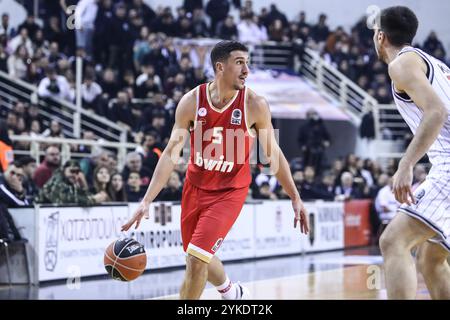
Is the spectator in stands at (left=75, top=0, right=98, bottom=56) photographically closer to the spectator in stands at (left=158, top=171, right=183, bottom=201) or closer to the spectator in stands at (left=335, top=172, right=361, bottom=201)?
the spectator in stands at (left=158, top=171, right=183, bottom=201)

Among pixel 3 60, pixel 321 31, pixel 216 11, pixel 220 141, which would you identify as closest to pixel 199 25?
pixel 216 11

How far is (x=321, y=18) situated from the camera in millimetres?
25703

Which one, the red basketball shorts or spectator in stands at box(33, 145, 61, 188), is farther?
spectator in stands at box(33, 145, 61, 188)

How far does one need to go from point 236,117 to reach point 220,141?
9.7 inches

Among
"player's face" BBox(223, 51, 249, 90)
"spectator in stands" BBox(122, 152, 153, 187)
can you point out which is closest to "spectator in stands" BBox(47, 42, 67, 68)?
"spectator in stands" BBox(122, 152, 153, 187)

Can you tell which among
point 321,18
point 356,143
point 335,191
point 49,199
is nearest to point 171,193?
point 49,199

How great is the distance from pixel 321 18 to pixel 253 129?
61.6 feet

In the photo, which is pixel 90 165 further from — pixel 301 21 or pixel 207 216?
pixel 301 21

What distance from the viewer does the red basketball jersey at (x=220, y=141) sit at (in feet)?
23.9

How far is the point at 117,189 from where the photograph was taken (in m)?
13.6

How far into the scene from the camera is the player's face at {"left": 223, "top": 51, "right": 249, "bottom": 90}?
732 centimetres

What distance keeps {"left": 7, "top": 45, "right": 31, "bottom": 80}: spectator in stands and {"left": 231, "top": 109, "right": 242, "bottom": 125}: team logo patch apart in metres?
11.3

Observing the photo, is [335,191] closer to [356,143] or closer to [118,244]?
[356,143]

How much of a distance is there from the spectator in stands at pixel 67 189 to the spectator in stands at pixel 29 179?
42 centimetres
